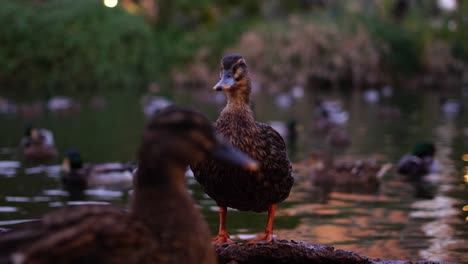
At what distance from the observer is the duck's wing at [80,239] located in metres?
2.93

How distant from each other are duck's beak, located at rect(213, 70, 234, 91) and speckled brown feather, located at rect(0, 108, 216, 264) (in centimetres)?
262

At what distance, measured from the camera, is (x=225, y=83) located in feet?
19.9

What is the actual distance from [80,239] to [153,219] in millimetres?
385

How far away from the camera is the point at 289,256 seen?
5.32 m

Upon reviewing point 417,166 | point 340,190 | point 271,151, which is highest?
point 417,166

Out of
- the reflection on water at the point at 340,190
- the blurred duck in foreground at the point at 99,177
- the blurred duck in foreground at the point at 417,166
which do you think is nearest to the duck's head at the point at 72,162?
the blurred duck in foreground at the point at 99,177

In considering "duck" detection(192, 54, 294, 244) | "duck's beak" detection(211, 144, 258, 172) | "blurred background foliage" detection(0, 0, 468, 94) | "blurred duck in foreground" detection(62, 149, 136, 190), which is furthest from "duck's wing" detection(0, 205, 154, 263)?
"blurred background foliage" detection(0, 0, 468, 94)

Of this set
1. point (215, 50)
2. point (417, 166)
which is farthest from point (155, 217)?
point (215, 50)

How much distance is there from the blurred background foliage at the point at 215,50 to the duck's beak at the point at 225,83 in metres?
24.3

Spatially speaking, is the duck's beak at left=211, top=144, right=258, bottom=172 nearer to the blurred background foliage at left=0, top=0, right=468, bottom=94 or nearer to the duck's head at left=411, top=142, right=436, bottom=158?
the duck's head at left=411, top=142, right=436, bottom=158

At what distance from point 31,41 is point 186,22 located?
389 inches

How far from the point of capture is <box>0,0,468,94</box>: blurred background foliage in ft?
103

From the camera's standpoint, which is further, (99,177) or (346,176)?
(346,176)

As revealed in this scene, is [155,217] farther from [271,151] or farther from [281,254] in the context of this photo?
[271,151]
